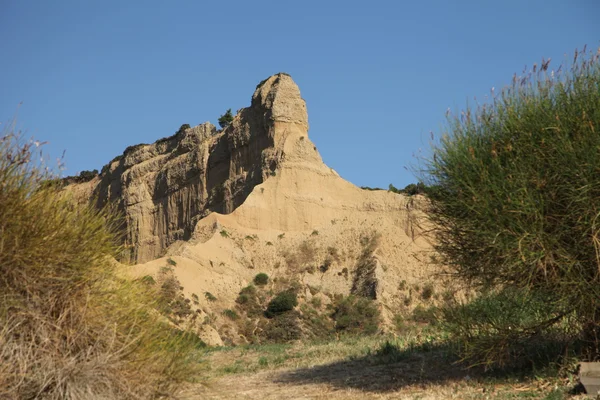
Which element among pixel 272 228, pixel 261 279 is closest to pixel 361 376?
pixel 261 279

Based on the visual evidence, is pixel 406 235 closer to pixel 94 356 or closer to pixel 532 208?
pixel 532 208

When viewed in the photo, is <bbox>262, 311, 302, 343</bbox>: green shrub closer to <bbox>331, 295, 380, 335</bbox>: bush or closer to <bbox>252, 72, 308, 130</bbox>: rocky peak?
<bbox>331, 295, 380, 335</bbox>: bush

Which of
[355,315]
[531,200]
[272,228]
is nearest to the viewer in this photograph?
[531,200]

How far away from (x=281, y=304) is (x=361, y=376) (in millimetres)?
30780

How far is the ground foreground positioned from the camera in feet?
35.4

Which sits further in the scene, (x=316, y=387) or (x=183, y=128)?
(x=183, y=128)

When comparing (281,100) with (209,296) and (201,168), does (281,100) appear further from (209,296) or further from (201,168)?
(209,296)

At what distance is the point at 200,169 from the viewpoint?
200ft

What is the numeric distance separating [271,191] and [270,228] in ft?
9.40

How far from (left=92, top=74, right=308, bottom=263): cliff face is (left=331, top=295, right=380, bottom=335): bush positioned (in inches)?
489

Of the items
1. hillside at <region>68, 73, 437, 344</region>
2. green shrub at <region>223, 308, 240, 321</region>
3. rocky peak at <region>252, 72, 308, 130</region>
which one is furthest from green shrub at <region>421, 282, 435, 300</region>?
rocky peak at <region>252, 72, 308, 130</region>

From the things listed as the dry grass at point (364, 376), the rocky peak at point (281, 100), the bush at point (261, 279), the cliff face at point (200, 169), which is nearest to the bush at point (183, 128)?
the cliff face at point (200, 169)

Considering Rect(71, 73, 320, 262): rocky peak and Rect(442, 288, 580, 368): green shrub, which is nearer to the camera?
Rect(442, 288, 580, 368): green shrub

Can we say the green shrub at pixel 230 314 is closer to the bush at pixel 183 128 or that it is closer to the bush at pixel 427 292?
the bush at pixel 427 292
